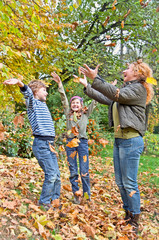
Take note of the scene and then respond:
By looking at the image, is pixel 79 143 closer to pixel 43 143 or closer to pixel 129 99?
pixel 43 143

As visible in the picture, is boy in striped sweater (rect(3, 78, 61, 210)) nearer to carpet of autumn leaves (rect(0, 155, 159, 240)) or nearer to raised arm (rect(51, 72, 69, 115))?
carpet of autumn leaves (rect(0, 155, 159, 240))

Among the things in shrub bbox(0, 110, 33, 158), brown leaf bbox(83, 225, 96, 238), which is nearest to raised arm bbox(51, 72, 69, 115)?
brown leaf bbox(83, 225, 96, 238)

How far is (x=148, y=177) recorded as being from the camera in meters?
6.42

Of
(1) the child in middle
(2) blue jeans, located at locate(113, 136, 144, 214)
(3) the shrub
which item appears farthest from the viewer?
Answer: (3) the shrub

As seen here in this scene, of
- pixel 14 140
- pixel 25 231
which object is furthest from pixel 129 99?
pixel 14 140

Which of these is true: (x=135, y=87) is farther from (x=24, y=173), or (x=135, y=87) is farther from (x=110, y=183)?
(x=110, y=183)

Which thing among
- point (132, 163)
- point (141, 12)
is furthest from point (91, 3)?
point (132, 163)

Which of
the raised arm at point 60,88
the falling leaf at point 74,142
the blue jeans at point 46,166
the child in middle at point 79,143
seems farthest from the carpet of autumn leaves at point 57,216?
the raised arm at point 60,88

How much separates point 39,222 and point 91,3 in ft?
29.8

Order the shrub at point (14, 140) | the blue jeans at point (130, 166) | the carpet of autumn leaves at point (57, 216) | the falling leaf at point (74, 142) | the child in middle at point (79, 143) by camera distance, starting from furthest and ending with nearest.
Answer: the shrub at point (14, 140) < the child in middle at point (79, 143) < the falling leaf at point (74, 142) < the blue jeans at point (130, 166) < the carpet of autumn leaves at point (57, 216)

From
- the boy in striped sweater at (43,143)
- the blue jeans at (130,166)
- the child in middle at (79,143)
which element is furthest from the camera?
the child in middle at (79,143)

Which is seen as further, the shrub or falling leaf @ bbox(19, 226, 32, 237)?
the shrub

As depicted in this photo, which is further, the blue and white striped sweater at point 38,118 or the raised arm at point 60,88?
the raised arm at point 60,88

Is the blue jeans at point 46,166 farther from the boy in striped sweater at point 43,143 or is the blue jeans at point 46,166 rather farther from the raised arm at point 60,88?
the raised arm at point 60,88
